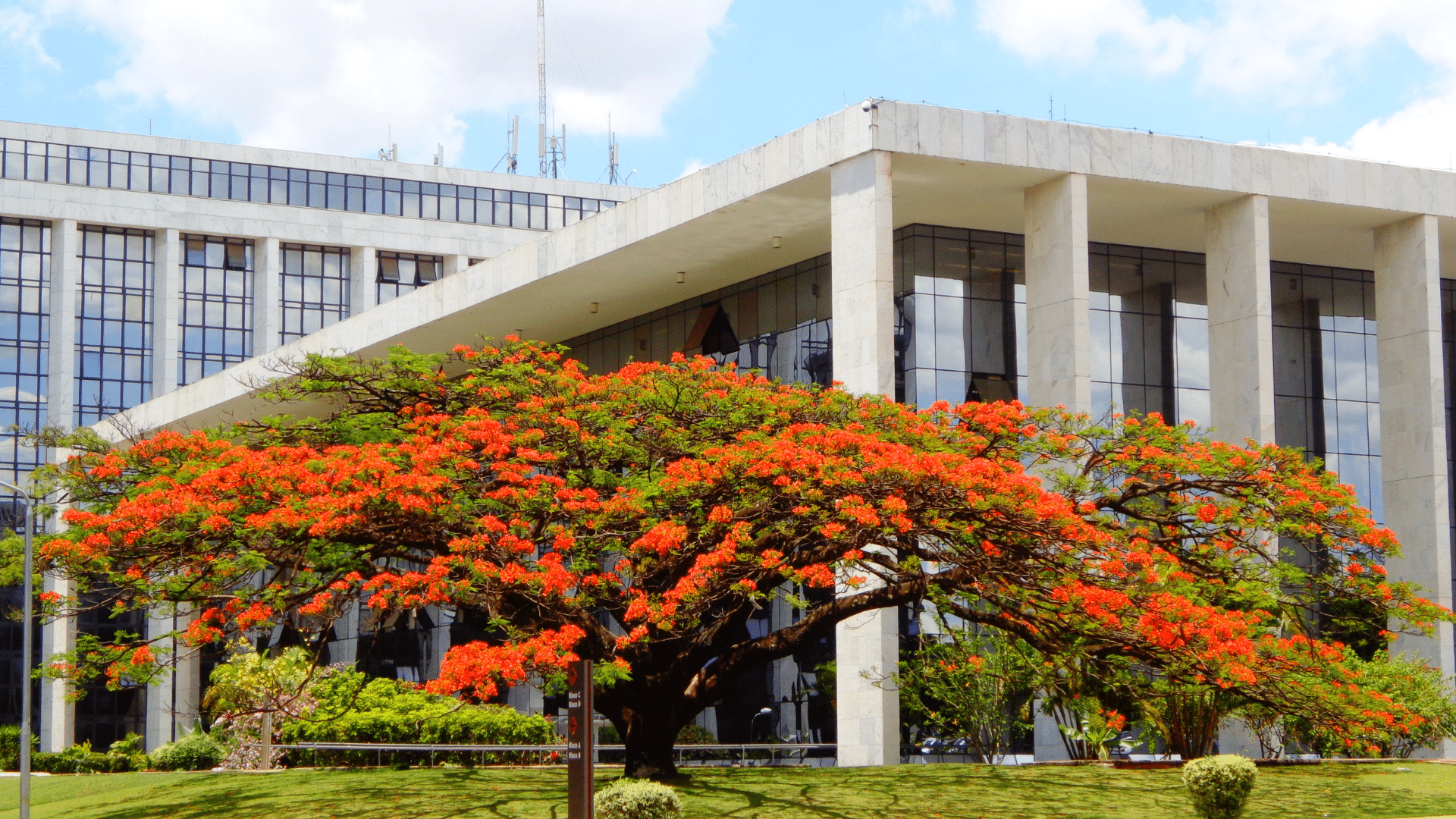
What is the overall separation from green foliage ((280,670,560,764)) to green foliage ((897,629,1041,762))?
9.18 m

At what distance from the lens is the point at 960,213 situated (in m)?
33.8

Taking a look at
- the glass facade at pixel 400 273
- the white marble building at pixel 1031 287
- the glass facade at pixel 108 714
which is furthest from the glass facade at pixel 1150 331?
the glass facade at pixel 108 714

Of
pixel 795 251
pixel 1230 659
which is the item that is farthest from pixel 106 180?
pixel 1230 659

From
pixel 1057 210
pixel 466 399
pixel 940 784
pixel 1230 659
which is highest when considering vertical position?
pixel 1057 210

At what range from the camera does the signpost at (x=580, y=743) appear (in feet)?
50.3

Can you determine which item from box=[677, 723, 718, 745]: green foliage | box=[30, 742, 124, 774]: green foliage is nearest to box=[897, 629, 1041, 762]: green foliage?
box=[677, 723, 718, 745]: green foliage

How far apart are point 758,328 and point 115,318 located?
49692 mm

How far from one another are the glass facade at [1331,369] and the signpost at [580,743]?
27.5 meters

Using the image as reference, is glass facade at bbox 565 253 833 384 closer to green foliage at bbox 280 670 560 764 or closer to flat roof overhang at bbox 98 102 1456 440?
flat roof overhang at bbox 98 102 1456 440

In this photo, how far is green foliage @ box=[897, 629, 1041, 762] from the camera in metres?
29.1

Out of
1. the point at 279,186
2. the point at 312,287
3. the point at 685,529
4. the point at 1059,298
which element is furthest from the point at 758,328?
the point at 279,186

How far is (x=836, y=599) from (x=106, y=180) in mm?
64845

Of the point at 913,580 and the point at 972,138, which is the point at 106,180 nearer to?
the point at 972,138

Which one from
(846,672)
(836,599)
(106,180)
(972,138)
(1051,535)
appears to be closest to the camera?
(1051,535)
